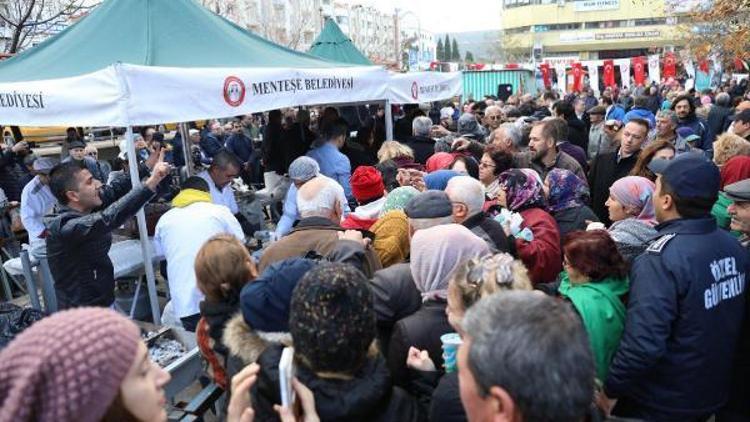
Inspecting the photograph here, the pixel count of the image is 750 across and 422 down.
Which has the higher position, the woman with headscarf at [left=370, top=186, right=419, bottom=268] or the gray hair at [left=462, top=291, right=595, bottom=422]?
the gray hair at [left=462, top=291, right=595, bottom=422]

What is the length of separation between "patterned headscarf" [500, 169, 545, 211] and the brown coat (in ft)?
3.43

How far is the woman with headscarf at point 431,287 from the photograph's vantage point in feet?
6.66

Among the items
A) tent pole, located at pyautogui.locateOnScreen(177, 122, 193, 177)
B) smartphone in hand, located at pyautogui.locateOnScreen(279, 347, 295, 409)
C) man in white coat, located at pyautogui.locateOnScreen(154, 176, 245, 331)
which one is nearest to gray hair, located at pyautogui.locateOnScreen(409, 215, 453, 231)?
smartphone in hand, located at pyautogui.locateOnScreen(279, 347, 295, 409)

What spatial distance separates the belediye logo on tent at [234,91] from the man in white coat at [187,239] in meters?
1.01

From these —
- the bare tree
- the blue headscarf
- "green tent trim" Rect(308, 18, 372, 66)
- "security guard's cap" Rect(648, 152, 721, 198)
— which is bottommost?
the blue headscarf

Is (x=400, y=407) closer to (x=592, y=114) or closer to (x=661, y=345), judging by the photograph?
(x=661, y=345)

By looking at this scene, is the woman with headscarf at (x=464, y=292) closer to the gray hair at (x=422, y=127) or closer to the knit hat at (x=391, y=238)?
the knit hat at (x=391, y=238)

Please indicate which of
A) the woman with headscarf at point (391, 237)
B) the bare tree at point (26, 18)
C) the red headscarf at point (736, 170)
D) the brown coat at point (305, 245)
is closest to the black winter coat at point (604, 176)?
the red headscarf at point (736, 170)

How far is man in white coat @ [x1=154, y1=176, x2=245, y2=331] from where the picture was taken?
350 cm

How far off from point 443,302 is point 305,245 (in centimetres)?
115

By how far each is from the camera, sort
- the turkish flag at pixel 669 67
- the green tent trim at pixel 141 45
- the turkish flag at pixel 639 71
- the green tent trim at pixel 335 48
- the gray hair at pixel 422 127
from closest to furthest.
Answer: the green tent trim at pixel 141 45
the gray hair at pixel 422 127
the green tent trim at pixel 335 48
the turkish flag at pixel 669 67
the turkish flag at pixel 639 71

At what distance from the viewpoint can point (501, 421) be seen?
119 centimetres

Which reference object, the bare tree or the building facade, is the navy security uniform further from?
the building facade

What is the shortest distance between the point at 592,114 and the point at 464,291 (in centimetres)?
711
